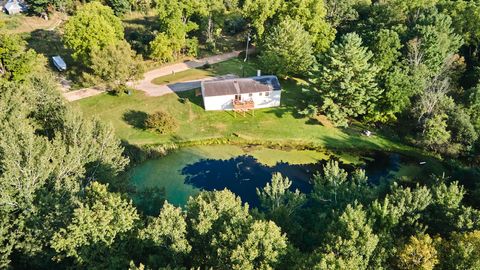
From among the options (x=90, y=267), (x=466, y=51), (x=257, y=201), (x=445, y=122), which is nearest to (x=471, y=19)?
(x=466, y=51)

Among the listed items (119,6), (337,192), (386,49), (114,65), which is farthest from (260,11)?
(337,192)

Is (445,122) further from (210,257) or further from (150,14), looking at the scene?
(150,14)

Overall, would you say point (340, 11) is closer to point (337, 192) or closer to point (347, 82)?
point (347, 82)

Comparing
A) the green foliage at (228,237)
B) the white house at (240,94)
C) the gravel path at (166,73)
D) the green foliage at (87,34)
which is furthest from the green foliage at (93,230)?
the green foliage at (87,34)

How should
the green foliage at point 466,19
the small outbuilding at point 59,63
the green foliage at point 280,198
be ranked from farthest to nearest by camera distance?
the small outbuilding at point 59,63
the green foliage at point 466,19
the green foliage at point 280,198

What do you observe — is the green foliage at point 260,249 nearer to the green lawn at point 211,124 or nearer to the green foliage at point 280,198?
the green foliage at point 280,198

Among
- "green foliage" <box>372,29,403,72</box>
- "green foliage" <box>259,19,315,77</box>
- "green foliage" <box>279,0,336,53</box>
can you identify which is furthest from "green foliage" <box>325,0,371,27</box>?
"green foliage" <box>372,29,403,72</box>

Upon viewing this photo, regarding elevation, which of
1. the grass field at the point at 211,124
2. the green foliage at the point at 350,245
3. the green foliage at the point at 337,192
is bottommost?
the grass field at the point at 211,124
